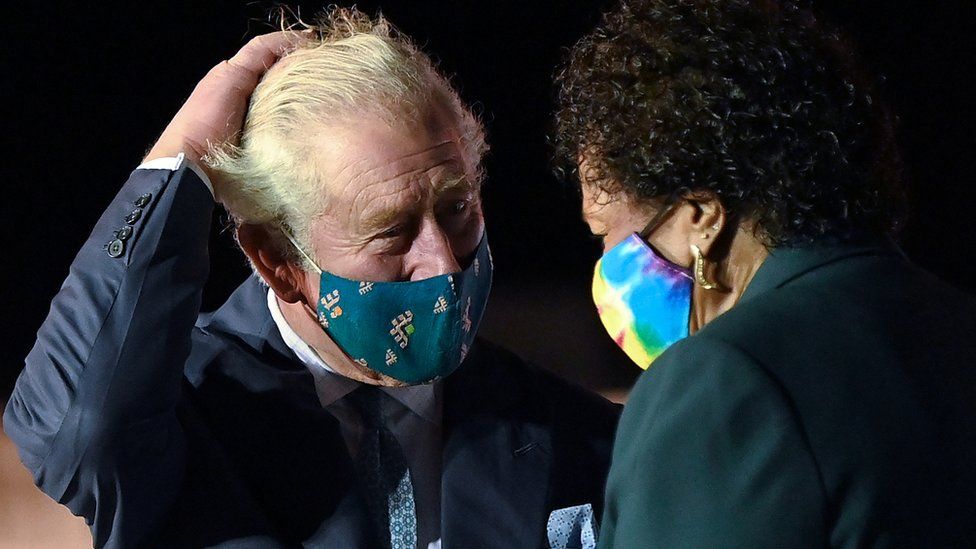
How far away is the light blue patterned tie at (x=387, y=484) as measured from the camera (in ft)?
6.49

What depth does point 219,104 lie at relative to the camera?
1.95 m

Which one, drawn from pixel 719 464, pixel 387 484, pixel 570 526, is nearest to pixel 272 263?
pixel 387 484

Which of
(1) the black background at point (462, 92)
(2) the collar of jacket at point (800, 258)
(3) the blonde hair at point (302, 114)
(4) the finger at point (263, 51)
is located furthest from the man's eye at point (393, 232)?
(1) the black background at point (462, 92)

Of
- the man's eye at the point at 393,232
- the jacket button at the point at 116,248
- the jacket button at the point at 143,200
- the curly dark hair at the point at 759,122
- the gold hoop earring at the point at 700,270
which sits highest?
the curly dark hair at the point at 759,122

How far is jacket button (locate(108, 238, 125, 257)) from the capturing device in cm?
176

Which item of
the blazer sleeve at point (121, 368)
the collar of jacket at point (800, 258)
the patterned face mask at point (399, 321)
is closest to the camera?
the collar of jacket at point (800, 258)

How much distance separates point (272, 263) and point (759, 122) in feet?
3.20

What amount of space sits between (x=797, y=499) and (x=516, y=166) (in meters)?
2.81

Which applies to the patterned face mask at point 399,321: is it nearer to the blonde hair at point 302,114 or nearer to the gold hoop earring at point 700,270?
the blonde hair at point 302,114

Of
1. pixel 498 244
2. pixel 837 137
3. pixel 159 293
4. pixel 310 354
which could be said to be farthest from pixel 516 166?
pixel 837 137

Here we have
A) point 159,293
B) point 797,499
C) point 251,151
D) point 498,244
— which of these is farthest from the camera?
point 498,244

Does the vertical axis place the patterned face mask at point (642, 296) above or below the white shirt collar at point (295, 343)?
above

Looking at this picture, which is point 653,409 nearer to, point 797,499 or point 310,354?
point 797,499

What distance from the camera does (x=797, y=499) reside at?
3.77ft
